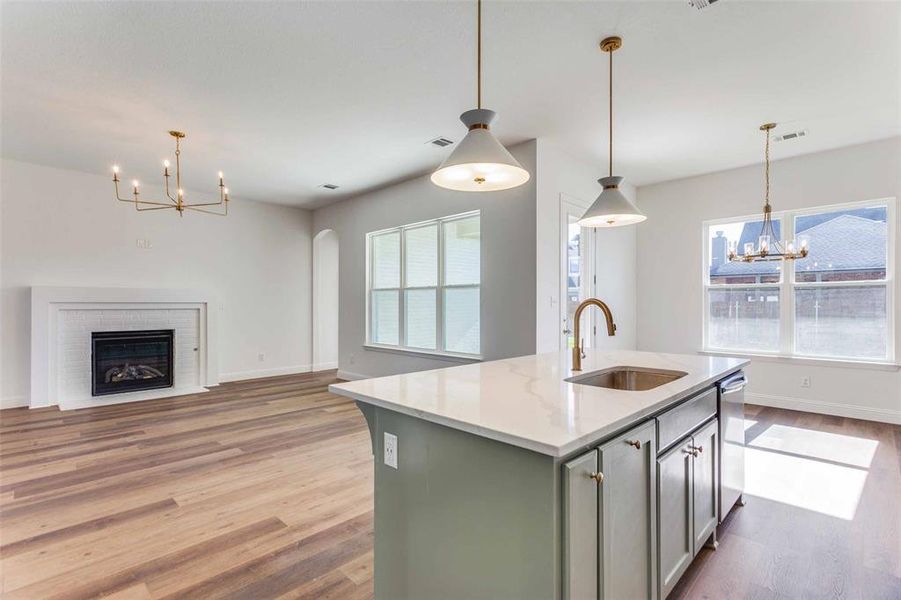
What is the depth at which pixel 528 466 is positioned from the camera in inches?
47.5

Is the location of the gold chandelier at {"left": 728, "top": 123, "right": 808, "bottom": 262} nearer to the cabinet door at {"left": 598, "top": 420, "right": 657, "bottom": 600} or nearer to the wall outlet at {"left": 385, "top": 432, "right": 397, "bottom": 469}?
the cabinet door at {"left": 598, "top": 420, "right": 657, "bottom": 600}

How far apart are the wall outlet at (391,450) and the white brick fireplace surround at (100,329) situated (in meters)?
5.32

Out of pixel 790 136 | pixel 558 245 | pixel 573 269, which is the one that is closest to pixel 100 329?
pixel 558 245

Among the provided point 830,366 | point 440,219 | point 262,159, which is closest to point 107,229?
point 262,159

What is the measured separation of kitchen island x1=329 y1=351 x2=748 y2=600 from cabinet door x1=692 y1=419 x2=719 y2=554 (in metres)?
0.04

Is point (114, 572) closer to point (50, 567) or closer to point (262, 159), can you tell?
point (50, 567)

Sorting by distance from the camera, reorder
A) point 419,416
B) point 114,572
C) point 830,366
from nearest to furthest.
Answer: point 419,416 < point 114,572 < point 830,366

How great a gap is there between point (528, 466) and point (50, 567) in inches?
94.1

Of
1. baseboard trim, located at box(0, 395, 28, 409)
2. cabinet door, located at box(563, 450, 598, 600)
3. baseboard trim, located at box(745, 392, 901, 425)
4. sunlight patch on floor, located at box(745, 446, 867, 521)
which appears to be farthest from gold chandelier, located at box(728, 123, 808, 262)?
baseboard trim, located at box(0, 395, 28, 409)

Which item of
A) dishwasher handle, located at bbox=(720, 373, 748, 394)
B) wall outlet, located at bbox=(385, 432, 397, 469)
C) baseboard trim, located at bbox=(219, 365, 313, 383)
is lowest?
baseboard trim, located at bbox=(219, 365, 313, 383)

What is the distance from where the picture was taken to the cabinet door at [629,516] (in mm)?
1340

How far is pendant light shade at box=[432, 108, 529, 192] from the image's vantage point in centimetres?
173

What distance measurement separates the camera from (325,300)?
785 centimetres

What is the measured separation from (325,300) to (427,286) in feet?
9.55
